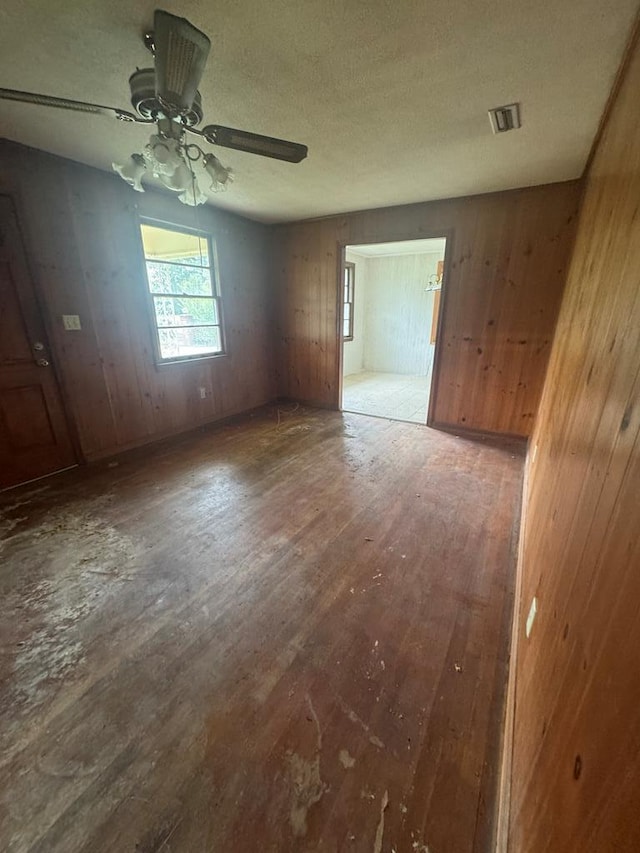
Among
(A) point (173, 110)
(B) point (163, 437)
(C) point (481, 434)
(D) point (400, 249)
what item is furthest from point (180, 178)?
(D) point (400, 249)

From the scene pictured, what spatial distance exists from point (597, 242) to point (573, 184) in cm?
194

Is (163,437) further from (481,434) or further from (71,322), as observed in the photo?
(481,434)

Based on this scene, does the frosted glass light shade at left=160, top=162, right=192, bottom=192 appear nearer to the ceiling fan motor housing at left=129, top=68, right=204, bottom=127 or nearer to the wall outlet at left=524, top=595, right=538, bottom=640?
the ceiling fan motor housing at left=129, top=68, right=204, bottom=127

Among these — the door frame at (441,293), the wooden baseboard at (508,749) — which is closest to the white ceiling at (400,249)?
the door frame at (441,293)

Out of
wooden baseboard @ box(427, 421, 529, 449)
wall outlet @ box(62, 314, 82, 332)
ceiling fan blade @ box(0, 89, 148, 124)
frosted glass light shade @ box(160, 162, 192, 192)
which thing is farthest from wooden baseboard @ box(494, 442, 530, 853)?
wall outlet @ box(62, 314, 82, 332)

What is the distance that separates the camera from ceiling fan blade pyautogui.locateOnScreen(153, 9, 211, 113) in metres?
1.22

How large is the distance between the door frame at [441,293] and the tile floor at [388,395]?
1.21 feet

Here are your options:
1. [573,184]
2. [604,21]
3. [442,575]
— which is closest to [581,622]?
[442,575]

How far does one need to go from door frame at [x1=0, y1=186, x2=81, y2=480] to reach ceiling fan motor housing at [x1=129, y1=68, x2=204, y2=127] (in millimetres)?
1514

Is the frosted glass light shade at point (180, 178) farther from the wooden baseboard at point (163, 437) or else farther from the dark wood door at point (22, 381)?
the wooden baseboard at point (163, 437)

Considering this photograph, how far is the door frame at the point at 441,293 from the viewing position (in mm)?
3443

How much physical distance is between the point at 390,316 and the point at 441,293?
11.8ft

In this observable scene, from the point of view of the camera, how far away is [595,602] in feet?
2.09

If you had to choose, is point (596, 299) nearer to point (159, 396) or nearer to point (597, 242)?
point (597, 242)
